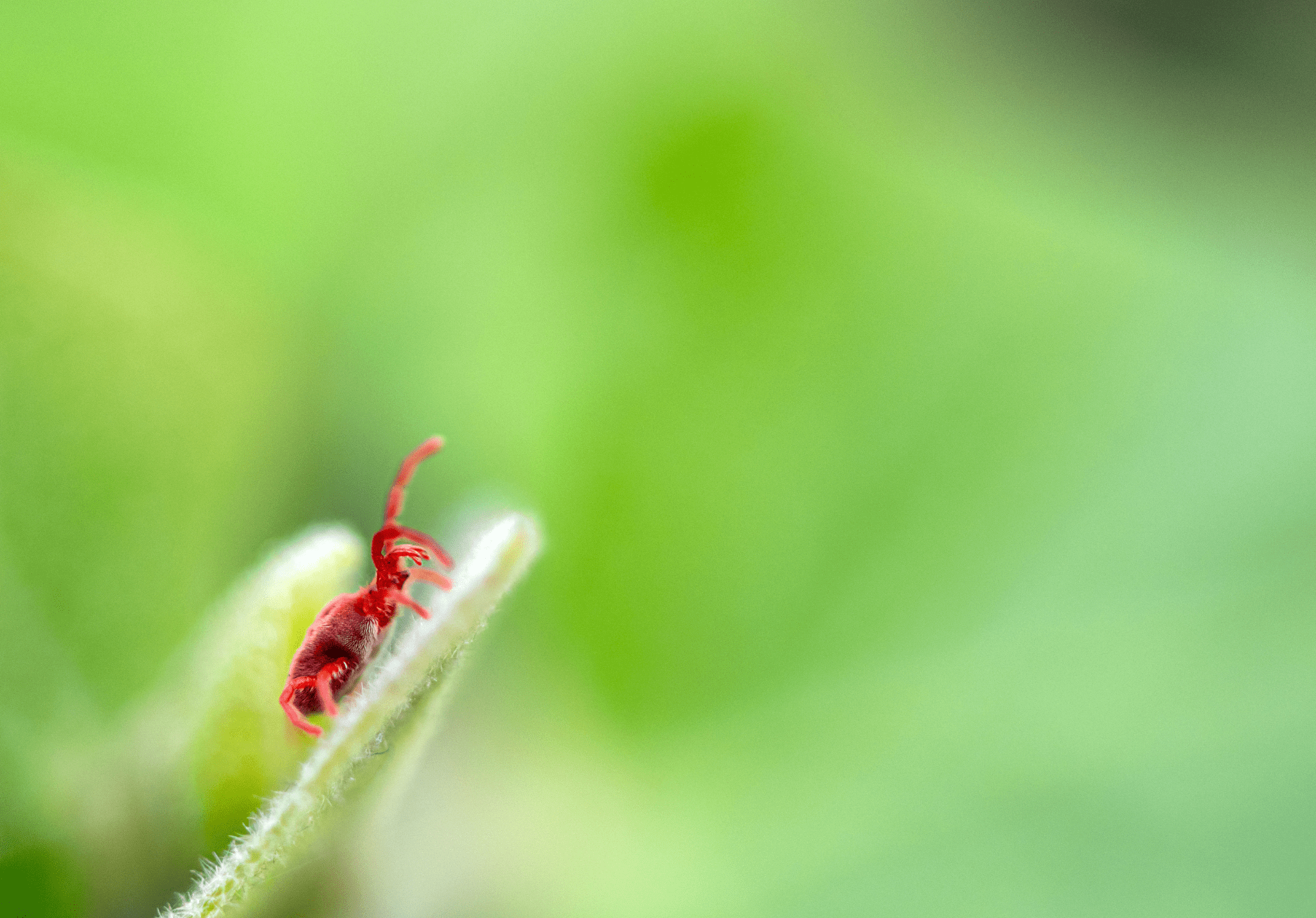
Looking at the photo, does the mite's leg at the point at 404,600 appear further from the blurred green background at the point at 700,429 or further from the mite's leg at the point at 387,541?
the blurred green background at the point at 700,429

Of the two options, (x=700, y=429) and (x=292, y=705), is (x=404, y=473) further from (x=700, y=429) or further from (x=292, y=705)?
(x=700, y=429)

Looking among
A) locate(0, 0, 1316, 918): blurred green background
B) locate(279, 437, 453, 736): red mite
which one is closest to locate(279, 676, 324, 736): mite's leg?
locate(279, 437, 453, 736): red mite

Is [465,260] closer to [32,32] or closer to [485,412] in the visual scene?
[485,412]

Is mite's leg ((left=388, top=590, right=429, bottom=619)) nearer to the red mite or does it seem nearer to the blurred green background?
the red mite

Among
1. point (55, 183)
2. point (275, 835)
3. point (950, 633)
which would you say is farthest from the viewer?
point (950, 633)

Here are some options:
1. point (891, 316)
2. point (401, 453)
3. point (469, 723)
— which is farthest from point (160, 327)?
point (891, 316)

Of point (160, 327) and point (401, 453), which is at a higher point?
point (401, 453)
